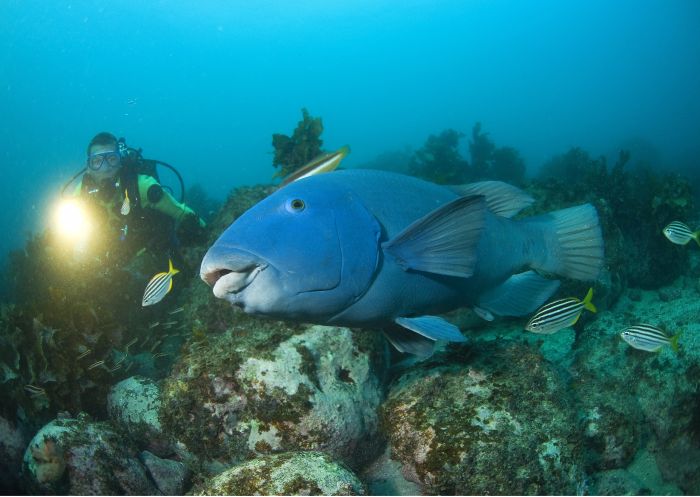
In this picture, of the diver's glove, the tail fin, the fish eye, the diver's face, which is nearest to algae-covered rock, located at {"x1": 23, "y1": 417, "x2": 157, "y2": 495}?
the fish eye

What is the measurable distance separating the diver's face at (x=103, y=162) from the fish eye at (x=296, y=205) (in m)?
7.94

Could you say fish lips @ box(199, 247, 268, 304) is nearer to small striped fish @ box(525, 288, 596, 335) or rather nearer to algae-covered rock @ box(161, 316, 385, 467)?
algae-covered rock @ box(161, 316, 385, 467)

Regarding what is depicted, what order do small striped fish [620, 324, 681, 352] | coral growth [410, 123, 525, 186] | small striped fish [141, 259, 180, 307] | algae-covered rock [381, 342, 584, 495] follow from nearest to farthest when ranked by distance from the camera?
algae-covered rock [381, 342, 584, 495] → small striped fish [620, 324, 681, 352] → small striped fish [141, 259, 180, 307] → coral growth [410, 123, 525, 186]

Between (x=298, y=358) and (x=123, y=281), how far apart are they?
469cm

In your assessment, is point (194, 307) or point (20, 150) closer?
point (194, 307)

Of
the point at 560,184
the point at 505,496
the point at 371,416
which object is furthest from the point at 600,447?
the point at 560,184

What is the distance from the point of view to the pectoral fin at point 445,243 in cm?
172

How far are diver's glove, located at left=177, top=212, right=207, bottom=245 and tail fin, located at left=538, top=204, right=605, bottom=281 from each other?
6303 mm

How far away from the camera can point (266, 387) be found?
3.44 m

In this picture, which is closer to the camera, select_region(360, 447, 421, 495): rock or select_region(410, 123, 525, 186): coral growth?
select_region(360, 447, 421, 495): rock

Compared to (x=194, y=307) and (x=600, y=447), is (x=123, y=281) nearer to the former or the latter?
(x=194, y=307)

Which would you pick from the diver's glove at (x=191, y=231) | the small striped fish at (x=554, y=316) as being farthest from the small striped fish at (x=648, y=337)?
the diver's glove at (x=191, y=231)

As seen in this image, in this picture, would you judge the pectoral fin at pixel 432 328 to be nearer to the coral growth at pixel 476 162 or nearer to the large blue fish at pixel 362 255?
the large blue fish at pixel 362 255

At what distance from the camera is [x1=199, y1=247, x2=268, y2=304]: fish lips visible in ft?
4.77
